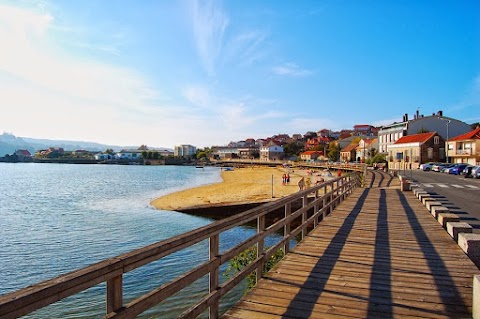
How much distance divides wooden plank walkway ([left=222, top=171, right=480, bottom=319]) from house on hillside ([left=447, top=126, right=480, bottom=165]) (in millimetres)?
53939

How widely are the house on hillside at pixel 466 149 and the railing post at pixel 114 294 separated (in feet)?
199

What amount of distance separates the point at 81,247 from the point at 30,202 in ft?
81.1

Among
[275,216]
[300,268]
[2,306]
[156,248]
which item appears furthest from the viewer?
[275,216]

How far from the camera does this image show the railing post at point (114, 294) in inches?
98.9

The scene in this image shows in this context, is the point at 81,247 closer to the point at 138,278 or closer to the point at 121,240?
the point at 121,240

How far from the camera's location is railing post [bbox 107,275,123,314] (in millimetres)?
2512

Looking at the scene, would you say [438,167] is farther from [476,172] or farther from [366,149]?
[366,149]

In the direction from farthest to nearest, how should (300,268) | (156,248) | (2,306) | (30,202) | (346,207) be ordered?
1. (30,202)
2. (346,207)
3. (300,268)
4. (156,248)
5. (2,306)

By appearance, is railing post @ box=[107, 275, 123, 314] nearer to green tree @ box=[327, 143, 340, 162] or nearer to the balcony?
the balcony

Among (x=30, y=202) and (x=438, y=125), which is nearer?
(x=30, y=202)

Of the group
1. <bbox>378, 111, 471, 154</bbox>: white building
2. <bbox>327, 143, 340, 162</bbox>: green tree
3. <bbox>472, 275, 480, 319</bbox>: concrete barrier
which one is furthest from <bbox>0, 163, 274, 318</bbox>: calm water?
<bbox>327, 143, 340, 162</bbox>: green tree

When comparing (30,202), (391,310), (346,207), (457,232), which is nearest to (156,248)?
(391,310)

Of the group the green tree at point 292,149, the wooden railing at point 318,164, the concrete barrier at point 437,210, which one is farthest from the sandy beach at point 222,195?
the green tree at point 292,149

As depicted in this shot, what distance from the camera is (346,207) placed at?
14078 millimetres
